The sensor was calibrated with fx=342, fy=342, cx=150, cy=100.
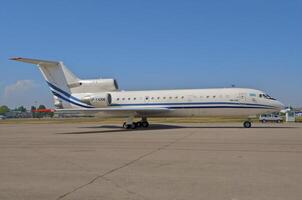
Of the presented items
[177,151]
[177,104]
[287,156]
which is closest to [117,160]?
[177,151]

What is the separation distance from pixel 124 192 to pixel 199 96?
2246 centimetres

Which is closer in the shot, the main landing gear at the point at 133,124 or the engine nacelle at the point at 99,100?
the main landing gear at the point at 133,124

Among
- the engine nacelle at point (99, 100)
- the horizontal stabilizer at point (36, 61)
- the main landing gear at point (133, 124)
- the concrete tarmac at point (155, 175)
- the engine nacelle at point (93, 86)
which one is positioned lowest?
the concrete tarmac at point (155, 175)

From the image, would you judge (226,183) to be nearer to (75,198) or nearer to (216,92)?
(75,198)

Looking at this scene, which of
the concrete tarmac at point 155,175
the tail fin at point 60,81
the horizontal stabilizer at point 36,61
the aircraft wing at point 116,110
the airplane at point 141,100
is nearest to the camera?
the concrete tarmac at point 155,175

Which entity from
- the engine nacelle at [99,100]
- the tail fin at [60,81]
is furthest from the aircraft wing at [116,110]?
the tail fin at [60,81]

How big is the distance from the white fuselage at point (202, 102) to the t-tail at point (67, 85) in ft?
3.09

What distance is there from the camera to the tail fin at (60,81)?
30708 mm

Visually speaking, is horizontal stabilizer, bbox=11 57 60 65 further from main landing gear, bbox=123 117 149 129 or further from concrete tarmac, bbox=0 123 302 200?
concrete tarmac, bbox=0 123 302 200

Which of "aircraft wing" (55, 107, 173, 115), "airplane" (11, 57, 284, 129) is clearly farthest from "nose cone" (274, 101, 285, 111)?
"aircraft wing" (55, 107, 173, 115)

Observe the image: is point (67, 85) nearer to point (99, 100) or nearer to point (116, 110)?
point (99, 100)

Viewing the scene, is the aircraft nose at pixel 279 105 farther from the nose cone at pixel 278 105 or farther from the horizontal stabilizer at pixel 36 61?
the horizontal stabilizer at pixel 36 61

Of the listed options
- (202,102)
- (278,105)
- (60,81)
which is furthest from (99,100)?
(278,105)

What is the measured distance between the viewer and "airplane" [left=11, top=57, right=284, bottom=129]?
2739 cm
